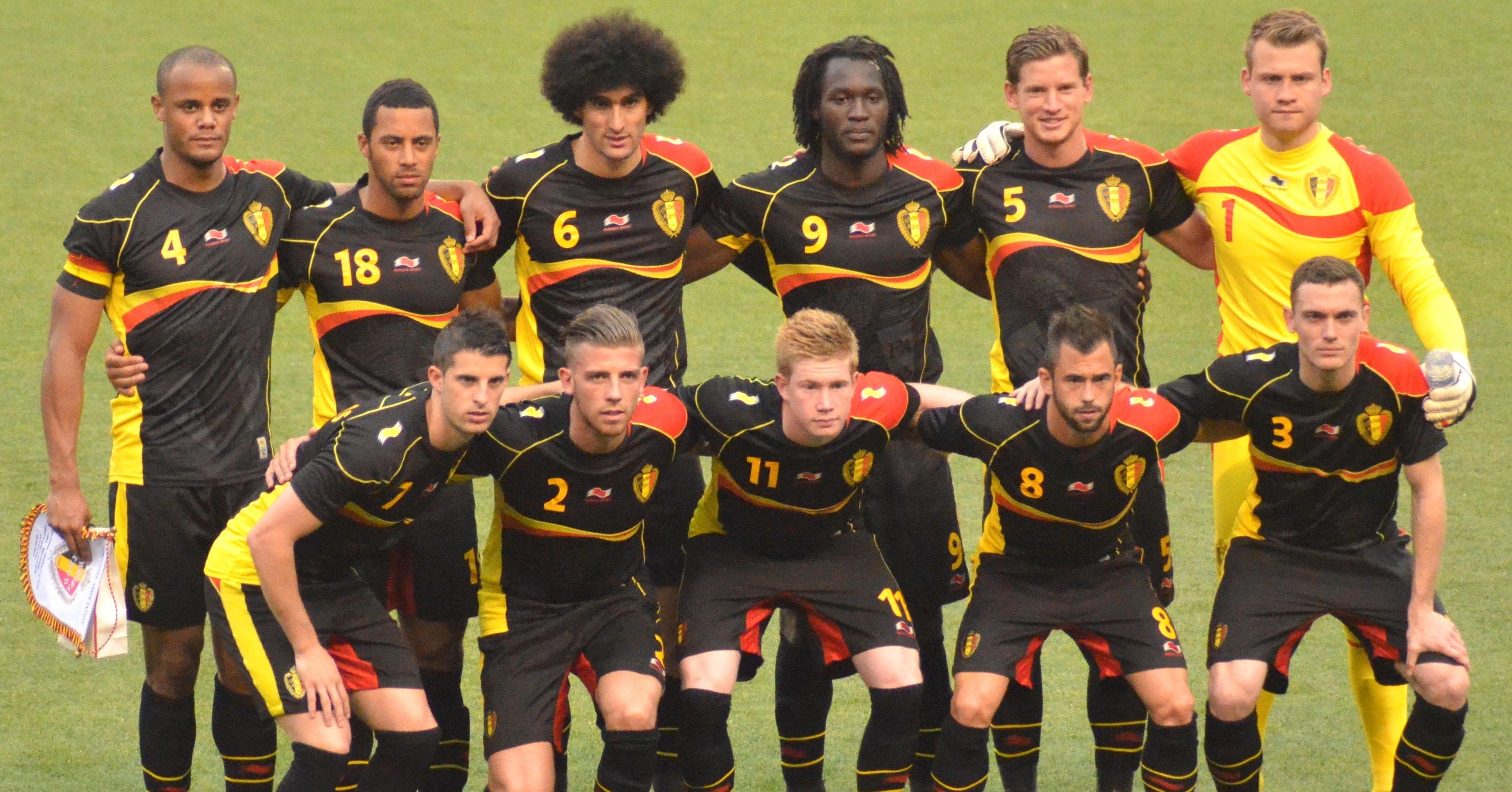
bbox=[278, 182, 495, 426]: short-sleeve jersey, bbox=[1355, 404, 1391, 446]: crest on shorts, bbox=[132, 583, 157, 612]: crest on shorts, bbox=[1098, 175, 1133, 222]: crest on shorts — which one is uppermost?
bbox=[1098, 175, 1133, 222]: crest on shorts

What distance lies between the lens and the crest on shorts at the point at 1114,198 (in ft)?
18.4

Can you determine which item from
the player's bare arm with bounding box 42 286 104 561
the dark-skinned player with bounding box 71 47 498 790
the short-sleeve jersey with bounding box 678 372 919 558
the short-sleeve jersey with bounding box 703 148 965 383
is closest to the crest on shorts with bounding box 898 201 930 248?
the short-sleeve jersey with bounding box 703 148 965 383

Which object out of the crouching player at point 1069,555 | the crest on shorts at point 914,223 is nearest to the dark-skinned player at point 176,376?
the crest on shorts at point 914,223

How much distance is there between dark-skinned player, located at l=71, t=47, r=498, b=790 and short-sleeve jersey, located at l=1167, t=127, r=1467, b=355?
10.1ft

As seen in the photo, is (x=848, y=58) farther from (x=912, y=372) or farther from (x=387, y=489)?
(x=387, y=489)

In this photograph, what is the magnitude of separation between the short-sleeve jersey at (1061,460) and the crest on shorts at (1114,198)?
65 centimetres

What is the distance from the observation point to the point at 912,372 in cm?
572

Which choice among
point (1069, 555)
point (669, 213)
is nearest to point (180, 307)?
point (669, 213)

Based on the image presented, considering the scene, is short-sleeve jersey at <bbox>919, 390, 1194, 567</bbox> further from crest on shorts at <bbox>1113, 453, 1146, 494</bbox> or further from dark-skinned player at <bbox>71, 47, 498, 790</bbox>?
dark-skinned player at <bbox>71, 47, 498, 790</bbox>

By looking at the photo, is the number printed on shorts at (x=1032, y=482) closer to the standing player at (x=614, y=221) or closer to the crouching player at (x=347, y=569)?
the standing player at (x=614, y=221)

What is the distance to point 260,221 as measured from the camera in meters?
5.47

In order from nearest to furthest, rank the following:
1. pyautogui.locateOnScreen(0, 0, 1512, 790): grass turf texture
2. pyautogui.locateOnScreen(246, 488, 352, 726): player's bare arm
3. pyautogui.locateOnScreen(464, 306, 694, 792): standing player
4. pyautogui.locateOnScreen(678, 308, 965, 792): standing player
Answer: pyautogui.locateOnScreen(246, 488, 352, 726): player's bare arm < pyautogui.locateOnScreen(464, 306, 694, 792): standing player < pyautogui.locateOnScreen(678, 308, 965, 792): standing player < pyautogui.locateOnScreen(0, 0, 1512, 790): grass turf texture

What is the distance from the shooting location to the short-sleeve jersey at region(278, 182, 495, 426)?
5434mm

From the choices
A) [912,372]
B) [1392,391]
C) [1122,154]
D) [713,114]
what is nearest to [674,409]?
[912,372]
